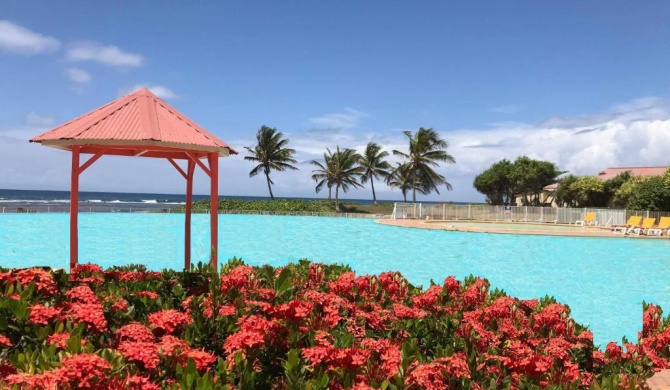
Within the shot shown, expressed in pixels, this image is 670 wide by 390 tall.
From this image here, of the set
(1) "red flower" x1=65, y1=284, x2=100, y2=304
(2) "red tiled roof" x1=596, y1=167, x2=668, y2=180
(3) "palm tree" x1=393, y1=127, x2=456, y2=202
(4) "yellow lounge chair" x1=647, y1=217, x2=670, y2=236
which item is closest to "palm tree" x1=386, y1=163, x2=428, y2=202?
(3) "palm tree" x1=393, y1=127, x2=456, y2=202

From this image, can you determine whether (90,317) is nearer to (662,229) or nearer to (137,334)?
(137,334)

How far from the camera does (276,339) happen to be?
296 centimetres

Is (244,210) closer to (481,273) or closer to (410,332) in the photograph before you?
(481,273)

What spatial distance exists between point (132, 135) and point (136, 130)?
0.19 meters

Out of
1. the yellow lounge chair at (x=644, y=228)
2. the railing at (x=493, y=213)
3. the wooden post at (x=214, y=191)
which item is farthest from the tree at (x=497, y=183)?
the wooden post at (x=214, y=191)

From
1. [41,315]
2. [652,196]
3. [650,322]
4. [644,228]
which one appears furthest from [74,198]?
[652,196]

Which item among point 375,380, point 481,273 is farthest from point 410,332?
point 481,273

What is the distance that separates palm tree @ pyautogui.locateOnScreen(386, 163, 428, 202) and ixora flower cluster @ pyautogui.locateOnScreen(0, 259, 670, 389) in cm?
4592

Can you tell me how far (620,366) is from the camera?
4.30 m

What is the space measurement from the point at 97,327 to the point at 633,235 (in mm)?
30766

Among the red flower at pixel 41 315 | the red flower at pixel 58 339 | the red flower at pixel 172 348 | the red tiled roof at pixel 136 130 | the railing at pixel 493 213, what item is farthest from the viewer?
the railing at pixel 493 213

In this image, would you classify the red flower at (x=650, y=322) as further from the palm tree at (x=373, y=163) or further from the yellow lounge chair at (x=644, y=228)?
the palm tree at (x=373, y=163)

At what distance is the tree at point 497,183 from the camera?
187ft

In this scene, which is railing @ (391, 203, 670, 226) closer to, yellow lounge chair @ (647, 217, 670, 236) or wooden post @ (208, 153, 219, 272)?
yellow lounge chair @ (647, 217, 670, 236)
